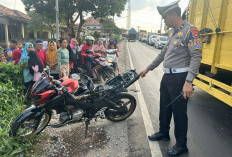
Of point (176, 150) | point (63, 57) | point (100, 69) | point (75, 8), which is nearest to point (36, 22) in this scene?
point (75, 8)

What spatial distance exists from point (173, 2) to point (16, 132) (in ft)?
9.58

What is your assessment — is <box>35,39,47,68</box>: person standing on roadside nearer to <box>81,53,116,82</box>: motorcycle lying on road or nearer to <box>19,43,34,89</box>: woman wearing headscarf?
<box>19,43,34,89</box>: woman wearing headscarf

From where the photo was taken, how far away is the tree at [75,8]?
17.8 metres

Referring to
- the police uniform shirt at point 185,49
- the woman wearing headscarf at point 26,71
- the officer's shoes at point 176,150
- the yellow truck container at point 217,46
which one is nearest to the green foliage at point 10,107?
the woman wearing headscarf at point 26,71

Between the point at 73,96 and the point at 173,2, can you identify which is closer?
the point at 173,2

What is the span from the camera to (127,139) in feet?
10.7

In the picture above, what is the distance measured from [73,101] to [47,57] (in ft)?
9.56

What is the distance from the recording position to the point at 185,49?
2586 millimetres

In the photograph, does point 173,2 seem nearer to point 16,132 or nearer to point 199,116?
point 199,116

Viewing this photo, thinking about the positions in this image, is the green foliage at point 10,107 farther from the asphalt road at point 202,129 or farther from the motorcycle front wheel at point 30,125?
the asphalt road at point 202,129

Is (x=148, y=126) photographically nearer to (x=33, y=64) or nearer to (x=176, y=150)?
(x=176, y=150)

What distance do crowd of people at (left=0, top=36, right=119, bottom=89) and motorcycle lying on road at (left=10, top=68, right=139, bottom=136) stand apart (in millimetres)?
1325

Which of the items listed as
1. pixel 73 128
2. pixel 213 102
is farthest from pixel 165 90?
pixel 213 102

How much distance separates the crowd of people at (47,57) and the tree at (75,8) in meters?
11.2
